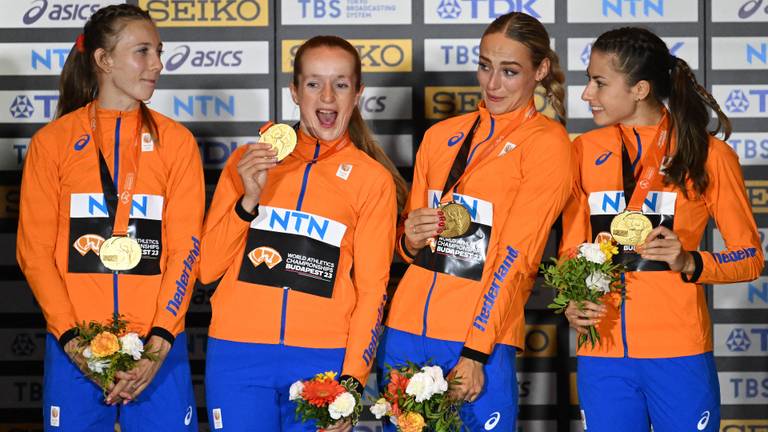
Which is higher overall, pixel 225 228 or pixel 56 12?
pixel 56 12

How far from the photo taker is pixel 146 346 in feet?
11.5

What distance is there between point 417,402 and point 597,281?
0.81 metres

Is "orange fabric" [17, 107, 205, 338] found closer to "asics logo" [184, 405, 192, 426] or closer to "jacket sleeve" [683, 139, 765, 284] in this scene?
"asics logo" [184, 405, 192, 426]

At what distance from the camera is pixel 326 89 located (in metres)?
3.53

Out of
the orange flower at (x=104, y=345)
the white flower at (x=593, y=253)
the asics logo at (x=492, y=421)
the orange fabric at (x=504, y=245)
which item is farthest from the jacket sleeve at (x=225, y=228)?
the white flower at (x=593, y=253)

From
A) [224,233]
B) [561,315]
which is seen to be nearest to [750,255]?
[561,315]

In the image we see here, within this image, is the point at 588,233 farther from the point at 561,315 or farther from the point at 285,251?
the point at 561,315

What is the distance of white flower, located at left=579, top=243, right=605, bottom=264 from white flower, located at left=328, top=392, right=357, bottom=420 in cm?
100

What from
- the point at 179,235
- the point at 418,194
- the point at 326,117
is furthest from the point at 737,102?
the point at 179,235

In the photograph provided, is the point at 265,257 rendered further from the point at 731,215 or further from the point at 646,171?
the point at 731,215

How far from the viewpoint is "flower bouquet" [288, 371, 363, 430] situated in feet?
9.96

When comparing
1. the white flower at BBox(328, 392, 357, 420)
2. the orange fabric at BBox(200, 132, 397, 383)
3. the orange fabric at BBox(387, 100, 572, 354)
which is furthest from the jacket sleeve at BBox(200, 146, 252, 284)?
the white flower at BBox(328, 392, 357, 420)

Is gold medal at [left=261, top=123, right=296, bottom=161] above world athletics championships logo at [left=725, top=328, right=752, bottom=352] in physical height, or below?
above

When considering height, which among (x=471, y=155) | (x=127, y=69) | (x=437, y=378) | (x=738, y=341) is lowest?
(x=738, y=341)
